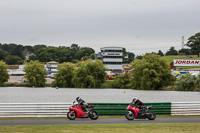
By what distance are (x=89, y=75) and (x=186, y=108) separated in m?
74.7

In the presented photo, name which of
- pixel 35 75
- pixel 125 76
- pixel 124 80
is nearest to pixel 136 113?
pixel 125 76

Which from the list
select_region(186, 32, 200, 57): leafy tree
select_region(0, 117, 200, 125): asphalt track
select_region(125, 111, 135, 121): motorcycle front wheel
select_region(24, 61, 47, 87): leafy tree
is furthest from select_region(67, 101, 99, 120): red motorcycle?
select_region(186, 32, 200, 57): leafy tree

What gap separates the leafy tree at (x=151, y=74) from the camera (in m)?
90.0

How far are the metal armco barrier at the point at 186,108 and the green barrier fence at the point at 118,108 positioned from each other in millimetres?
550

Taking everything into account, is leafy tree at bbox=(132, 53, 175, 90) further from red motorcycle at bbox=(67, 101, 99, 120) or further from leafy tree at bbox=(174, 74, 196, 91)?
red motorcycle at bbox=(67, 101, 99, 120)

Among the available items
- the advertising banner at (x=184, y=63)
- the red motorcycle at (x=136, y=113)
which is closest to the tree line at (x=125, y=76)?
the advertising banner at (x=184, y=63)

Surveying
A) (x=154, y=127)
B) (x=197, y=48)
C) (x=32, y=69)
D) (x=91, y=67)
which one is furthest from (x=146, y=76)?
(x=197, y=48)

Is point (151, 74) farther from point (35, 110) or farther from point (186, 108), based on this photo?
point (35, 110)

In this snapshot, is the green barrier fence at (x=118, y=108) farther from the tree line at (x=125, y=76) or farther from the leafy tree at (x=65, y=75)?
the leafy tree at (x=65, y=75)

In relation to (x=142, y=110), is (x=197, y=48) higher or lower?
higher

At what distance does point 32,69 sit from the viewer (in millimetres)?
109125

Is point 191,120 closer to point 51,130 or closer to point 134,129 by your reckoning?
point 134,129

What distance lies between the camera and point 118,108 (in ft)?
84.7

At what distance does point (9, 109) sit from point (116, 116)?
8379 millimetres
